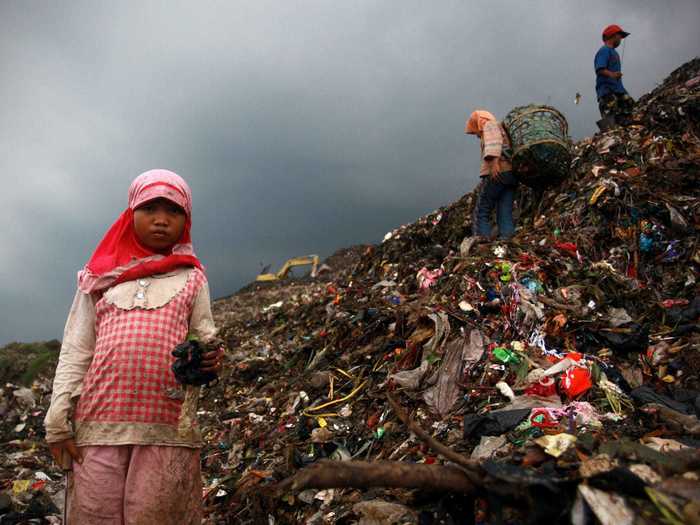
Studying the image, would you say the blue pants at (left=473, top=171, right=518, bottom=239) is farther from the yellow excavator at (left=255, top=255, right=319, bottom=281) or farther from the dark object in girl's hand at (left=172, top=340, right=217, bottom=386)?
the yellow excavator at (left=255, top=255, right=319, bottom=281)

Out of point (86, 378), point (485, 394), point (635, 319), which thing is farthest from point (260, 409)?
point (635, 319)

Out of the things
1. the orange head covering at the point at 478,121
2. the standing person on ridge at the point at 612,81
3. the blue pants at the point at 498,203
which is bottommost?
the blue pants at the point at 498,203

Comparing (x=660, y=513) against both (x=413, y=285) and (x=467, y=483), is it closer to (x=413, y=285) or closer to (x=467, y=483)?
(x=467, y=483)

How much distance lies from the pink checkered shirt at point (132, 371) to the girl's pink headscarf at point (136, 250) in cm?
13

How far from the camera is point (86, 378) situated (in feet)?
6.28

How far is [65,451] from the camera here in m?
1.82

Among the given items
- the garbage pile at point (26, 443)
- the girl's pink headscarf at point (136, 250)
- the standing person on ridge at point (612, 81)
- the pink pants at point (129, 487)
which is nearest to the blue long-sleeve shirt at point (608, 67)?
Result: the standing person on ridge at point (612, 81)

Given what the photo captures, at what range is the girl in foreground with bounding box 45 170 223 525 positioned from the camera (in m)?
1.79

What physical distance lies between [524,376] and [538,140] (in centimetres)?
344

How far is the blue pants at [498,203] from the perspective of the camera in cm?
578

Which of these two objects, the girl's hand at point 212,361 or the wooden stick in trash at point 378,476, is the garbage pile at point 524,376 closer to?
the wooden stick in trash at point 378,476

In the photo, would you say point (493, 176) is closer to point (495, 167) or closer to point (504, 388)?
point (495, 167)

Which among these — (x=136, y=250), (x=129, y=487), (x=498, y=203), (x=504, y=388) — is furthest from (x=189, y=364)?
(x=498, y=203)

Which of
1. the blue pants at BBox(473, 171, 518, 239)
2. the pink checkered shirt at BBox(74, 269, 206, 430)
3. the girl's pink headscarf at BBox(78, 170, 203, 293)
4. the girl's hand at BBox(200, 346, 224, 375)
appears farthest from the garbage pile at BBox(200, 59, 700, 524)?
the girl's pink headscarf at BBox(78, 170, 203, 293)
